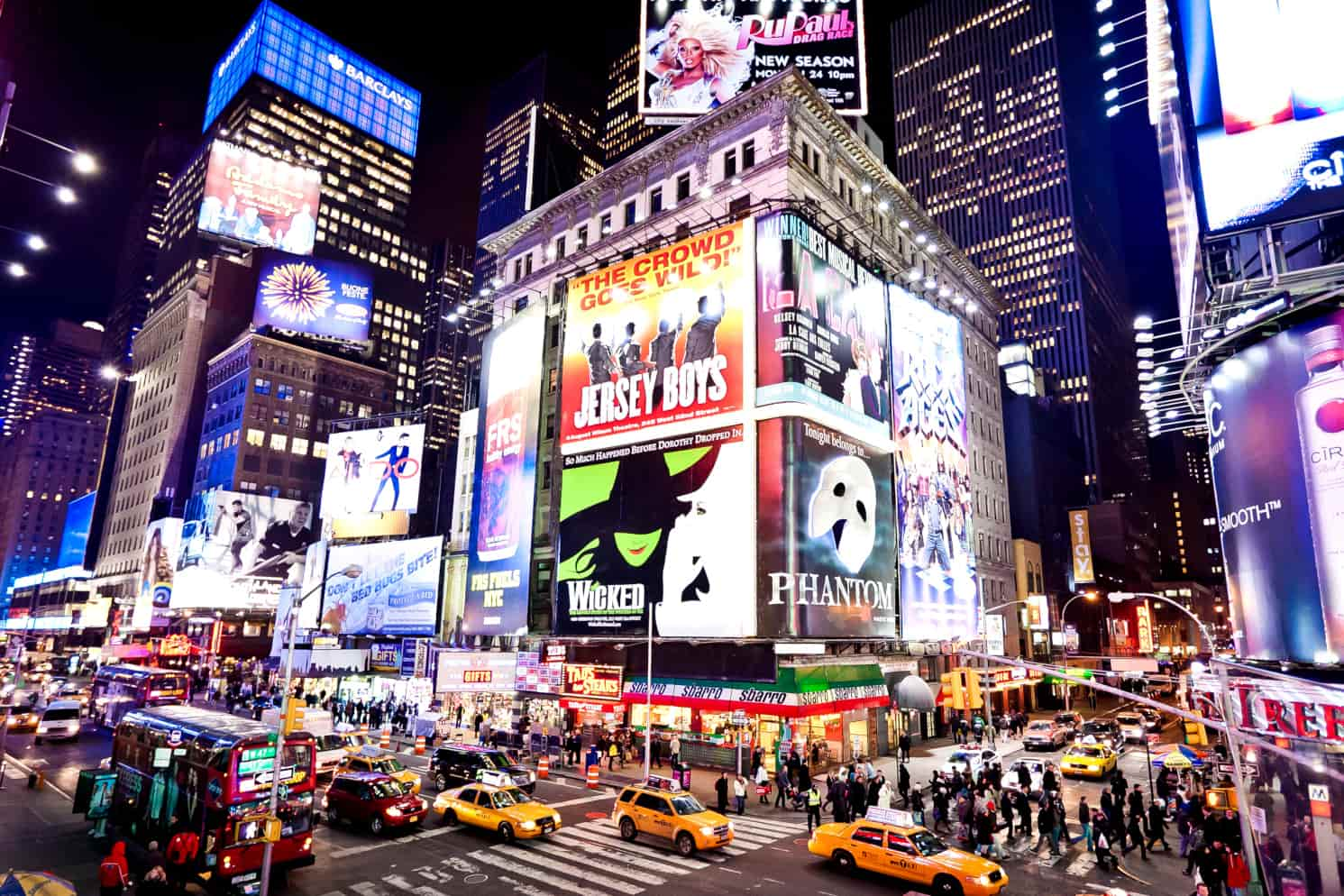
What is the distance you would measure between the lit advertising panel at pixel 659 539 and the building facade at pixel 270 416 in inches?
2885

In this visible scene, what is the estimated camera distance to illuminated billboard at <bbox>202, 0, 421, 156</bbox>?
495 feet

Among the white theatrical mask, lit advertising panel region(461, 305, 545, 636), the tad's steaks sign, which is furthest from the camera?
lit advertising panel region(461, 305, 545, 636)

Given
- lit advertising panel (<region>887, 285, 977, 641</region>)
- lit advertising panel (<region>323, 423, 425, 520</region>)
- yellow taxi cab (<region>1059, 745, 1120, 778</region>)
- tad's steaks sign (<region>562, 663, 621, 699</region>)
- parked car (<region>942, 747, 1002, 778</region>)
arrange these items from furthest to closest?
lit advertising panel (<region>323, 423, 425, 520</region>) → lit advertising panel (<region>887, 285, 977, 641</region>) → tad's steaks sign (<region>562, 663, 621, 699</region>) → yellow taxi cab (<region>1059, 745, 1120, 778</region>) → parked car (<region>942, 747, 1002, 778</region>)

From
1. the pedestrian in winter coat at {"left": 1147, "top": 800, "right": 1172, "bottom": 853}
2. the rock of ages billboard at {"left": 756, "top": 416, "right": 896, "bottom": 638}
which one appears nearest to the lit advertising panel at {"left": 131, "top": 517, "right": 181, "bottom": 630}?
the rock of ages billboard at {"left": 756, "top": 416, "right": 896, "bottom": 638}

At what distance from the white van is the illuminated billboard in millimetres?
147000

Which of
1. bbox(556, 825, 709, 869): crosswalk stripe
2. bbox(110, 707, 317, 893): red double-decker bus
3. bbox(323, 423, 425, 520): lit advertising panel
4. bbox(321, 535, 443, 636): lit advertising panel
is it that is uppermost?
bbox(323, 423, 425, 520): lit advertising panel

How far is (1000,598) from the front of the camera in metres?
66.1

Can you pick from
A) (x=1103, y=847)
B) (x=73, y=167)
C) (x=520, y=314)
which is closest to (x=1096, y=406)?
(x=520, y=314)

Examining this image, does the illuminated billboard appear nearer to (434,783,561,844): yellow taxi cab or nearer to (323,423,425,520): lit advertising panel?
(323,423,425,520): lit advertising panel

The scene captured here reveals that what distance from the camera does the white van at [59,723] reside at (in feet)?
126

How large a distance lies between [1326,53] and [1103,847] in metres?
24.4

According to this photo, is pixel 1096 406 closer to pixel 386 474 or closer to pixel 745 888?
pixel 386 474

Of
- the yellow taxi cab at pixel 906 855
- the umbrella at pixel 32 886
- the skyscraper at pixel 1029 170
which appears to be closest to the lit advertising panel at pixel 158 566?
the umbrella at pixel 32 886

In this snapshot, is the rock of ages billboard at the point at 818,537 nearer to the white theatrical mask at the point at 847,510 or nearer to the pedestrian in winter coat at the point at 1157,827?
the white theatrical mask at the point at 847,510
